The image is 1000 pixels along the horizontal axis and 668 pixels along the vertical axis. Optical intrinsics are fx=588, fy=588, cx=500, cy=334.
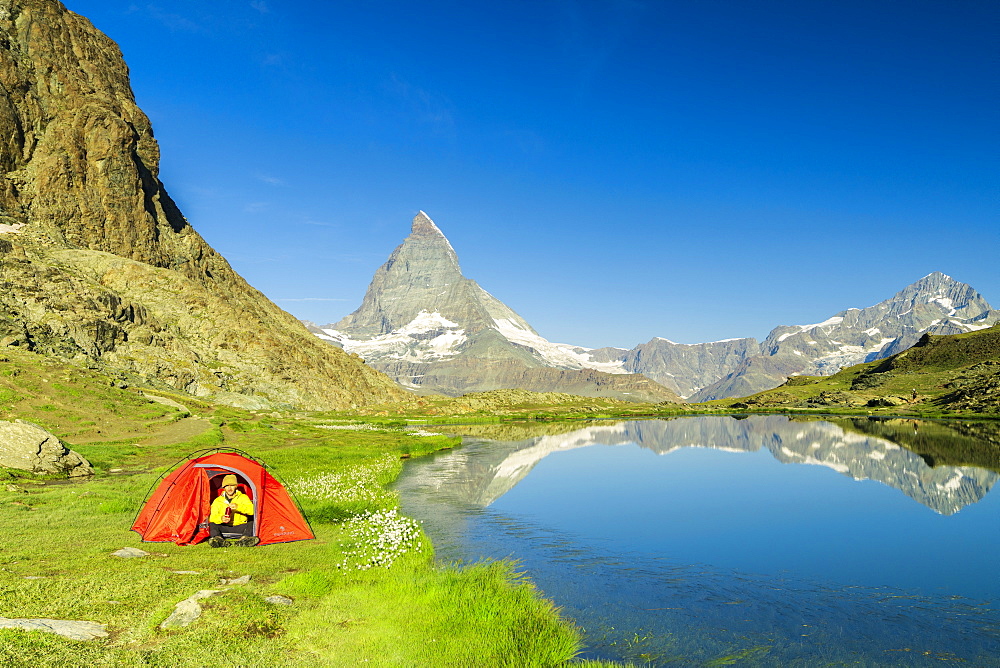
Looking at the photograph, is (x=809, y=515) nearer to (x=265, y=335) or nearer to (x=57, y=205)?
(x=265, y=335)

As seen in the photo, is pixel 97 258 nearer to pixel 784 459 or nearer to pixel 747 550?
pixel 784 459

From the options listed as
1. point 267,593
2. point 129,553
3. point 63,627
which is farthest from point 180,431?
point 63,627

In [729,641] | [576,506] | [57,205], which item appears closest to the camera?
[729,641]

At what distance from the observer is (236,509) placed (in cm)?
2589

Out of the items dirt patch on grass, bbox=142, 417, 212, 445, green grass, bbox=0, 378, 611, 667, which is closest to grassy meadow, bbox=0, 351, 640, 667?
green grass, bbox=0, 378, 611, 667

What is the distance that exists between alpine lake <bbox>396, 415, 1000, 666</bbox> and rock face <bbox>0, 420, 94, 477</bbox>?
23173 millimetres

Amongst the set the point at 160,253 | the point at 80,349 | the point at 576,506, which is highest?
the point at 160,253

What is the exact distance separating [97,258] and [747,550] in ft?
615

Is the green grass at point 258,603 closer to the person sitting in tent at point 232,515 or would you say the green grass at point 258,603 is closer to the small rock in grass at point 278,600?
the small rock in grass at point 278,600

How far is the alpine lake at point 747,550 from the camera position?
744 inches

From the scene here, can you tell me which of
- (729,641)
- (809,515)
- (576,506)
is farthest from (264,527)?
(809,515)

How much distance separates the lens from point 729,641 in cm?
1859

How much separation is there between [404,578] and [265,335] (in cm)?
17639

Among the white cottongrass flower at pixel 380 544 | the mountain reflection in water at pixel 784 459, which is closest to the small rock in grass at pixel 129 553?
the white cottongrass flower at pixel 380 544
